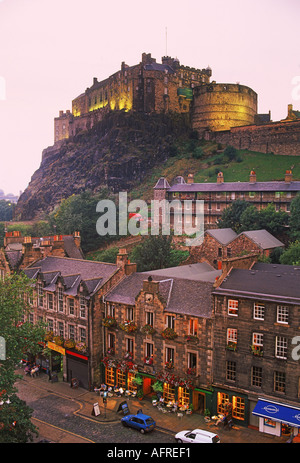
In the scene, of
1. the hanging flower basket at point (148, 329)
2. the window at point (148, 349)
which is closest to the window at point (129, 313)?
the hanging flower basket at point (148, 329)

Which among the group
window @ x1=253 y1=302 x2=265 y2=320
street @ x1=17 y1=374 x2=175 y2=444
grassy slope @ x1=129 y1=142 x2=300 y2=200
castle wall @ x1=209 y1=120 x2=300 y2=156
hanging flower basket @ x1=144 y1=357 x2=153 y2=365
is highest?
castle wall @ x1=209 y1=120 x2=300 y2=156

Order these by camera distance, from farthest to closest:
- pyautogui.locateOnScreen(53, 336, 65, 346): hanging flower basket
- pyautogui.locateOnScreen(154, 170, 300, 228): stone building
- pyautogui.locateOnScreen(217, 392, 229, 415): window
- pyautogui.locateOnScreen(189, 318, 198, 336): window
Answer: pyautogui.locateOnScreen(154, 170, 300, 228): stone building, pyautogui.locateOnScreen(53, 336, 65, 346): hanging flower basket, pyautogui.locateOnScreen(189, 318, 198, 336): window, pyautogui.locateOnScreen(217, 392, 229, 415): window

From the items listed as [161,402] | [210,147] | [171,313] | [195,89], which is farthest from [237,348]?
[195,89]

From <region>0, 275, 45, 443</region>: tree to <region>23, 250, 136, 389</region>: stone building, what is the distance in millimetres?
6577

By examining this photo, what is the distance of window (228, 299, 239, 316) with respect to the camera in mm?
28297

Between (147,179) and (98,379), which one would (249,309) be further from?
(147,179)

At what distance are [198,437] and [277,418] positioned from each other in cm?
502

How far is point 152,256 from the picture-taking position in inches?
2128

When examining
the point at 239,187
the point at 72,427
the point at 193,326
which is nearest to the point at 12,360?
the point at 72,427

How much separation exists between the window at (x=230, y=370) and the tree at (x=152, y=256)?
1002 inches

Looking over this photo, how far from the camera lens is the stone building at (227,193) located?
6669 cm

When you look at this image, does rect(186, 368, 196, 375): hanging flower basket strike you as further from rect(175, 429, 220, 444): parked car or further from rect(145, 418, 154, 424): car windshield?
rect(175, 429, 220, 444): parked car

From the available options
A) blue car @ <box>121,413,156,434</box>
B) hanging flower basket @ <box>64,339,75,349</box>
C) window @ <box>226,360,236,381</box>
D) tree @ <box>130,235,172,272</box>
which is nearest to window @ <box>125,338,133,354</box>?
hanging flower basket @ <box>64,339,75,349</box>

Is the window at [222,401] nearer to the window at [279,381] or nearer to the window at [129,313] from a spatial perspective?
the window at [279,381]
